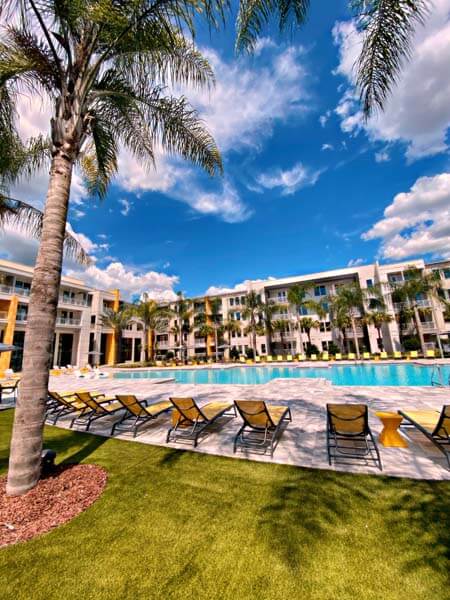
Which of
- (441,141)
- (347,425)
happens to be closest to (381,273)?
(441,141)

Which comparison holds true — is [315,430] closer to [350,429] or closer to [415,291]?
[350,429]

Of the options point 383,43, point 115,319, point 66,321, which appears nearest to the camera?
point 383,43

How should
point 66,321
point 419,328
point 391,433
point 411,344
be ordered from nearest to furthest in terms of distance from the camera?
point 391,433 < point 419,328 < point 411,344 < point 66,321

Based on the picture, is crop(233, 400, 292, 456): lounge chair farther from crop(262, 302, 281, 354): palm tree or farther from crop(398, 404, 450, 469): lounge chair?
crop(262, 302, 281, 354): palm tree

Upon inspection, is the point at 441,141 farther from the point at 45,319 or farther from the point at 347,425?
the point at 45,319

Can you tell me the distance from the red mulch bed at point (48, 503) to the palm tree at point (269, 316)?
3308 centimetres

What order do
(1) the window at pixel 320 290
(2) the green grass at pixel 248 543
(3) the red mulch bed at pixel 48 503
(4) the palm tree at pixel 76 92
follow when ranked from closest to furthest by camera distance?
1. (2) the green grass at pixel 248 543
2. (3) the red mulch bed at pixel 48 503
3. (4) the palm tree at pixel 76 92
4. (1) the window at pixel 320 290

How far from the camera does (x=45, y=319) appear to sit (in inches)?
146

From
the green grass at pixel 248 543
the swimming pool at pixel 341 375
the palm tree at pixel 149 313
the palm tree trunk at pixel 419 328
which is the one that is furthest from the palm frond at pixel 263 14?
the palm tree at pixel 149 313

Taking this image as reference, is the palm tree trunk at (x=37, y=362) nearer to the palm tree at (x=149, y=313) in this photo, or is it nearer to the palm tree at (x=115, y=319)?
the palm tree at (x=149, y=313)

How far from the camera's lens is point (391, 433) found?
16.5 ft

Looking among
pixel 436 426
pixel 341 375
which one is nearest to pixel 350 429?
pixel 436 426

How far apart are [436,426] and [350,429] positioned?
1.27m

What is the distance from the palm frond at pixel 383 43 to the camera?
3.46 meters
